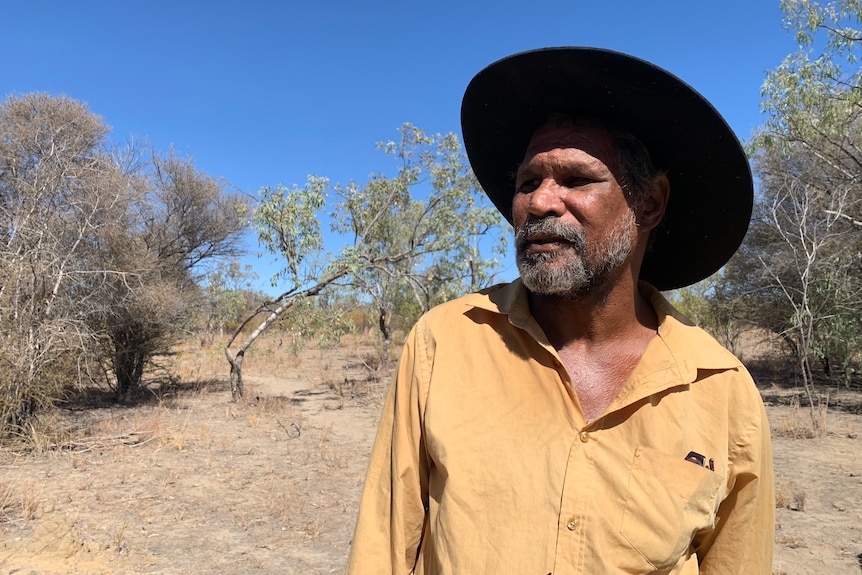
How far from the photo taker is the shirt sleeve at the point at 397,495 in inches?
46.5

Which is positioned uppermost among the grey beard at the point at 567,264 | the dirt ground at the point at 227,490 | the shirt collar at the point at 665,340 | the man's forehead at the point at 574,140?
the man's forehead at the point at 574,140

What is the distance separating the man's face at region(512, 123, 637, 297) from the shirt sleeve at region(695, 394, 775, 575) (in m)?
0.48

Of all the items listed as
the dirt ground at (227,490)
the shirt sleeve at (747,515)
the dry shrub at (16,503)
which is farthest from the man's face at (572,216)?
the dry shrub at (16,503)

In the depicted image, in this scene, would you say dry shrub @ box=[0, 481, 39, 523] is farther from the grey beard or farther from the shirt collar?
the grey beard

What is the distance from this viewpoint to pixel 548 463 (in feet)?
3.57

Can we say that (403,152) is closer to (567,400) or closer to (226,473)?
(226,473)

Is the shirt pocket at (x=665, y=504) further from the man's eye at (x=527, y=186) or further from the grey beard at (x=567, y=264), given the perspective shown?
the man's eye at (x=527, y=186)

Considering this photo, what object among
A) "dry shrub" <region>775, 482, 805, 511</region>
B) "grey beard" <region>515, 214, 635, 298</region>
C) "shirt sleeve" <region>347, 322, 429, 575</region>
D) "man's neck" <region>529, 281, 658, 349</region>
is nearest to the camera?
"shirt sleeve" <region>347, 322, 429, 575</region>

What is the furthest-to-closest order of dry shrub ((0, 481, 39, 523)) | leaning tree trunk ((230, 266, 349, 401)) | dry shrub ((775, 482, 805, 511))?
leaning tree trunk ((230, 266, 349, 401))
dry shrub ((775, 482, 805, 511))
dry shrub ((0, 481, 39, 523))

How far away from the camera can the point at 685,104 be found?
1340mm

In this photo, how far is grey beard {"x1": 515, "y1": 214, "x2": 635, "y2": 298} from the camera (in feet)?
4.22

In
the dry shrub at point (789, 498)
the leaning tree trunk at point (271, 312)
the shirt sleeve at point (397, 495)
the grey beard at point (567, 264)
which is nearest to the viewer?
the shirt sleeve at point (397, 495)

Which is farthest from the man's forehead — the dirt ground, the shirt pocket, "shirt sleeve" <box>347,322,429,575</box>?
the dirt ground

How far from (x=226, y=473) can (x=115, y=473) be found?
1.18 m
